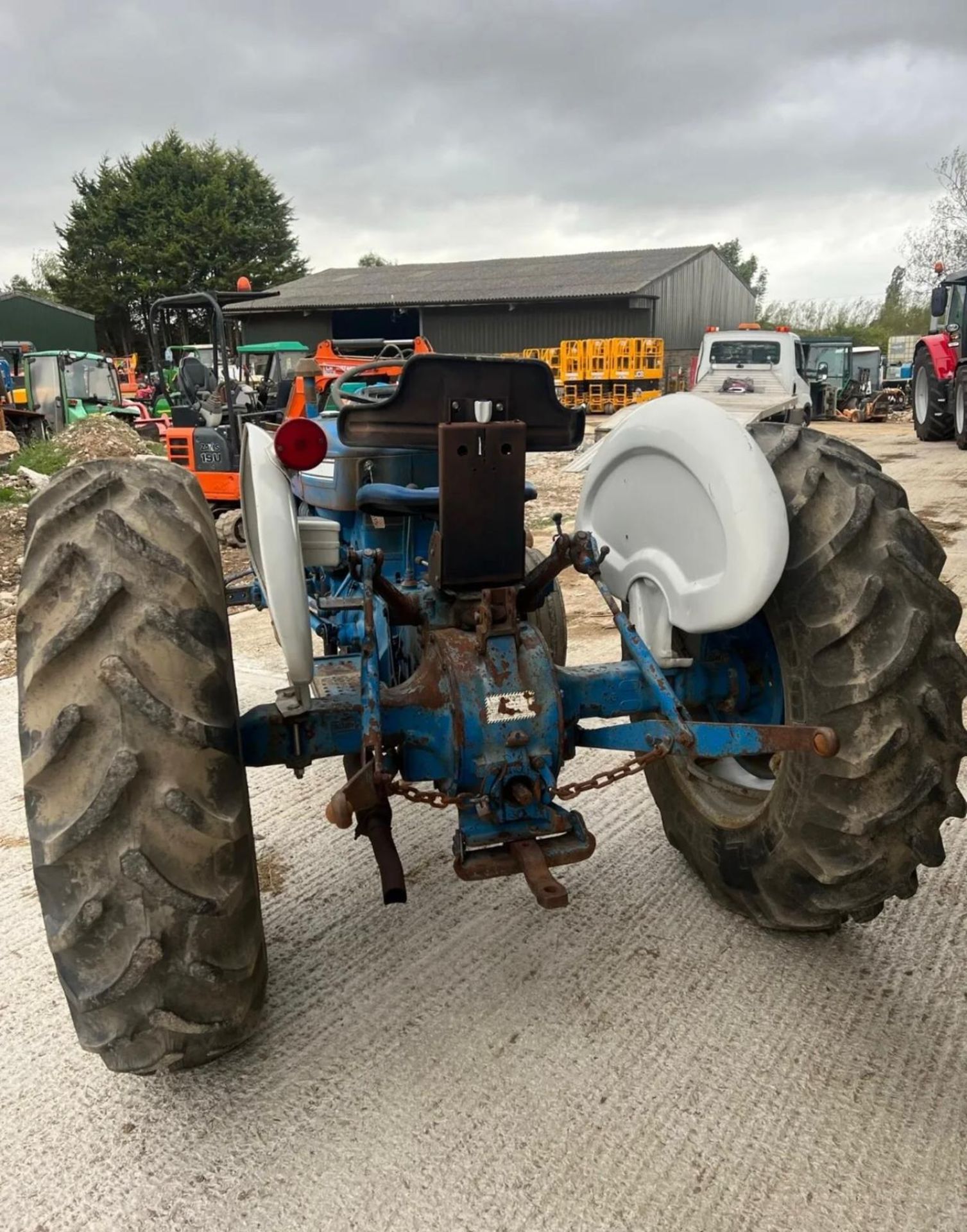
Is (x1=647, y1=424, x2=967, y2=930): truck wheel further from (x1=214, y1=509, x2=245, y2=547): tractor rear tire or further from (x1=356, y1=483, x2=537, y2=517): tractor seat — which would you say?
(x1=214, y1=509, x2=245, y2=547): tractor rear tire

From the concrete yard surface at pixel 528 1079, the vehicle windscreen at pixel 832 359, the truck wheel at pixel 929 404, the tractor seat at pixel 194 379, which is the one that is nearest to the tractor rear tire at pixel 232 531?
the concrete yard surface at pixel 528 1079

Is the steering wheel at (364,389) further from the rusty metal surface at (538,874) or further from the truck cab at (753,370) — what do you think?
the truck cab at (753,370)

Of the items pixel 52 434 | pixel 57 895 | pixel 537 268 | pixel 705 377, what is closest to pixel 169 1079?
pixel 57 895

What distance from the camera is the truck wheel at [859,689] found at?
2043mm

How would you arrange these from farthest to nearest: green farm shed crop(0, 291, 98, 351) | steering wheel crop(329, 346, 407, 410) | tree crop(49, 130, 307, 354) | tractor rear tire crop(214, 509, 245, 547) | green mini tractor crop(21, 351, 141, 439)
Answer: tree crop(49, 130, 307, 354) → green farm shed crop(0, 291, 98, 351) → green mini tractor crop(21, 351, 141, 439) → tractor rear tire crop(214, 509, 245, 547) → steering wheel crop(329, 346, 407, 410)

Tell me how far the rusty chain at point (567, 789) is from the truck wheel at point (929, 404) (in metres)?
14.5

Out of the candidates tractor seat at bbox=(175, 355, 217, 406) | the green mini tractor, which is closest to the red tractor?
tractor seat at bbox=(175, 355, 217, 406)

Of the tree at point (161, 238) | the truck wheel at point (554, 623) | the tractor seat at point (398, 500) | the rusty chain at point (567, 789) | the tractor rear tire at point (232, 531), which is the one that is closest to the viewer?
the rusty chain at point (567, 789)

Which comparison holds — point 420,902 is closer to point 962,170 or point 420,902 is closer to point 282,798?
point 282,798

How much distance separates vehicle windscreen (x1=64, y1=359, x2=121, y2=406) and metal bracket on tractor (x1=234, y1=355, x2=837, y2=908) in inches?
681

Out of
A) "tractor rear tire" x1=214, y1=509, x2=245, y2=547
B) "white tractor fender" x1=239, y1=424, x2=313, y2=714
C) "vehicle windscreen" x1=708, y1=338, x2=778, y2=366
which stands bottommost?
"tractor rear tire" x1=214, y1=509, x2=245, y2=547

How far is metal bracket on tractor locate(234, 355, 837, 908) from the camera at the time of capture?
2004 mm

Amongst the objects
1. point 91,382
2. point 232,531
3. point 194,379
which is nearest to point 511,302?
point 91,382

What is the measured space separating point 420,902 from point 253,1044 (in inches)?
26.6
